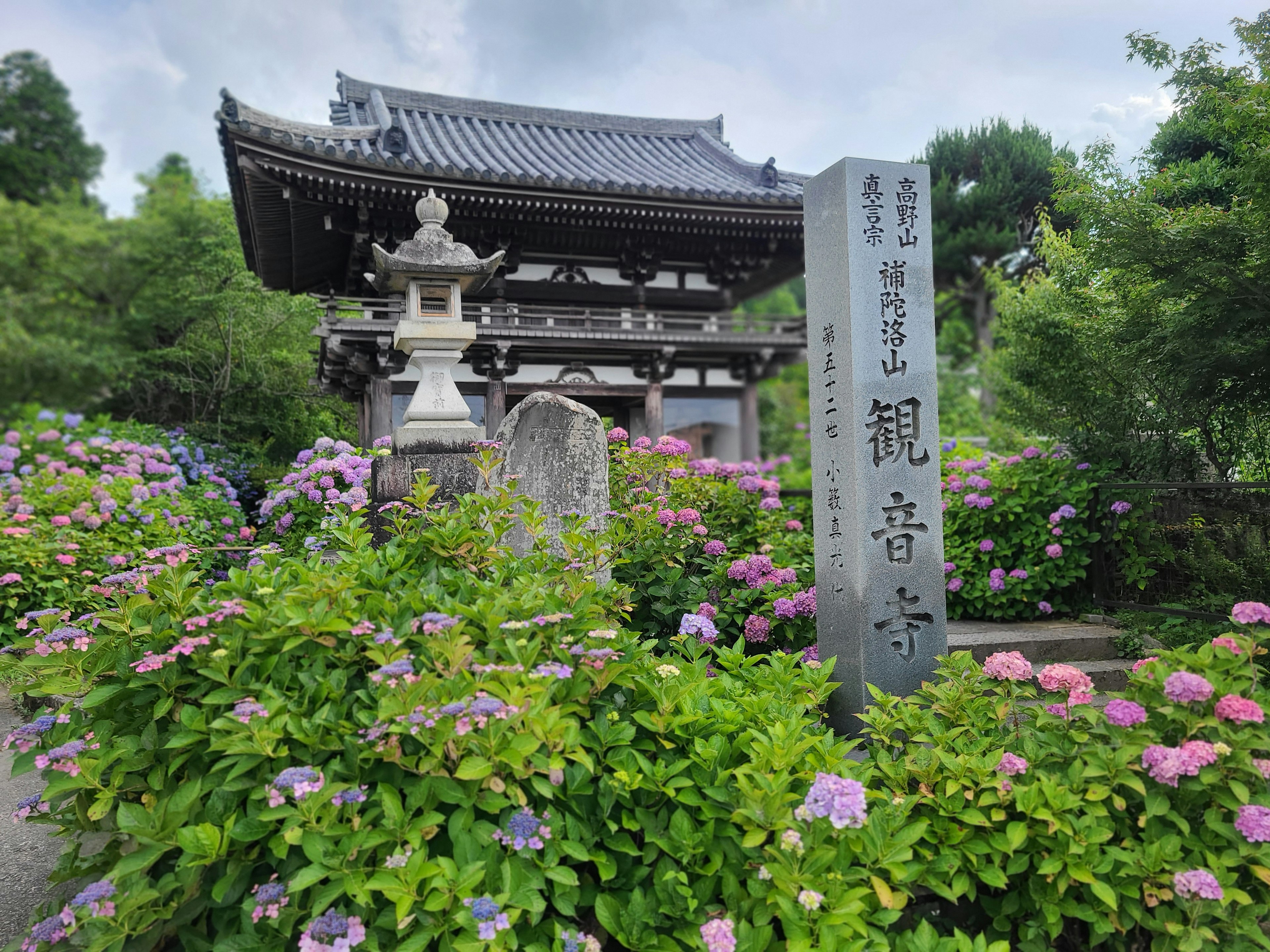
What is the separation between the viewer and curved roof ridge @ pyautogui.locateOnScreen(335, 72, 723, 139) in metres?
12.0

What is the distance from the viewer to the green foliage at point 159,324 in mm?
11055

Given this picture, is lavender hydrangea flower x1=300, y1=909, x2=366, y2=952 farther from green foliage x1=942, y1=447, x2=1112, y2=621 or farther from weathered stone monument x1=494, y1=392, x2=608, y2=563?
green foliage x1=942, y1=447, x2=1112, y2=621

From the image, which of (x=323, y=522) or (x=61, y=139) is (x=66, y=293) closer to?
(x=61, y=139)

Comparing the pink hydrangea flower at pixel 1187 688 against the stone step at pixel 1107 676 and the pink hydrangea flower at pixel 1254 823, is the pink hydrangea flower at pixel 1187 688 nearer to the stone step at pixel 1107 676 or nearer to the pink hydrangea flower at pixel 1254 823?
the pink hydrangea flower at pixel 1254 823

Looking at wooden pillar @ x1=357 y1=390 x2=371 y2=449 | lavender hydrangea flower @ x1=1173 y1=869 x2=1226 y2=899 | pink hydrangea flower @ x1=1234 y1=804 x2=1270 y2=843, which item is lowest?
lavender hydrangea flower @ x1=1173 y1=869 x2=1226 y2=899

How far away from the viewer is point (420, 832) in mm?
1924

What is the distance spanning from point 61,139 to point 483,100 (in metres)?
22.3

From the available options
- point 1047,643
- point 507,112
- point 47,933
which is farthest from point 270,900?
point 507,112

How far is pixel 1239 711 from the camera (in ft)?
6.92

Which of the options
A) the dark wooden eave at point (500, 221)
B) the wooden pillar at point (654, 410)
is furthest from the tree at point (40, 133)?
the wooden pillar at point (654, 410)

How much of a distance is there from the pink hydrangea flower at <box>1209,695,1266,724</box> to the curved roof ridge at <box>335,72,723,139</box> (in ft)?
40.9

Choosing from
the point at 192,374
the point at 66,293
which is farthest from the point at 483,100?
the point at 66,293

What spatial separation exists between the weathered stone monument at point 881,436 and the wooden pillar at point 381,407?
19.5 ft

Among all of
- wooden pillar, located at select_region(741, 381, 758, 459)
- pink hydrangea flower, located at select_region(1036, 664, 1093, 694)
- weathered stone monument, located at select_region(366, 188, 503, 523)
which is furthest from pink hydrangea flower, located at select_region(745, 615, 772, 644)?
wooden pillar, located at select_region(741, 381, 758, 459)
